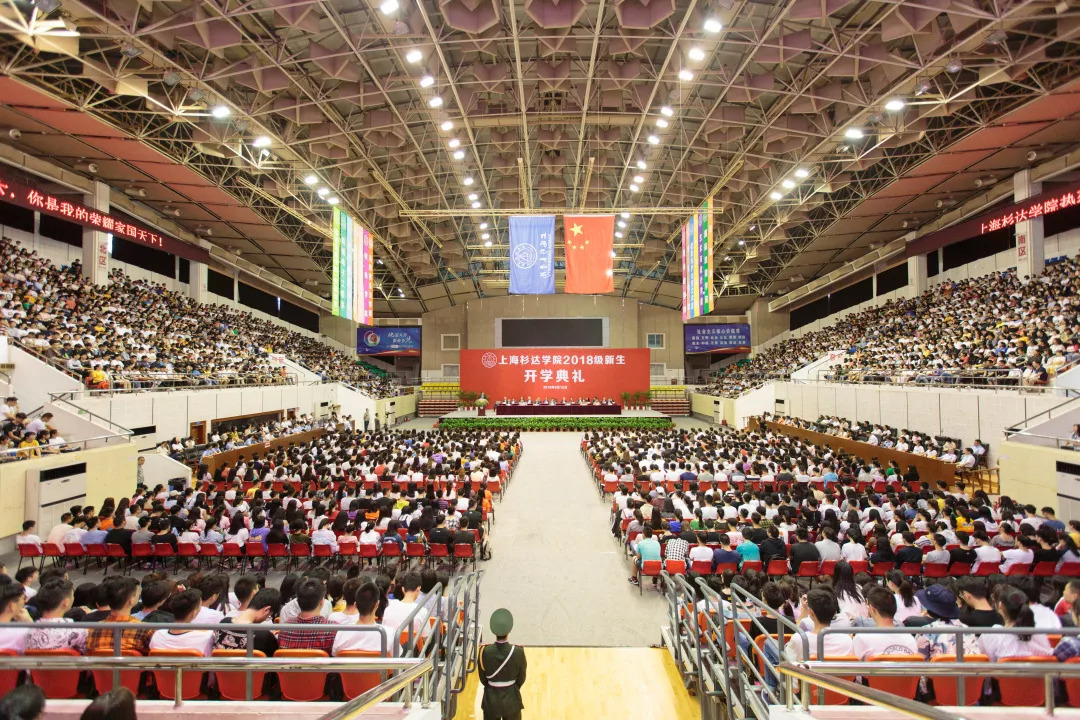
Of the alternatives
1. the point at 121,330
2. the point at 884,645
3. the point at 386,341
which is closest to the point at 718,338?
the point at 386,341

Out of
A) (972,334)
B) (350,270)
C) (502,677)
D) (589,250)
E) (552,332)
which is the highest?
(589,250)

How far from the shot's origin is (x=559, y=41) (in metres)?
11.8

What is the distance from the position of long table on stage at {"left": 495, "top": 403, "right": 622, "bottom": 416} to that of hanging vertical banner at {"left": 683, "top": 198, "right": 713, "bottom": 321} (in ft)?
35.5

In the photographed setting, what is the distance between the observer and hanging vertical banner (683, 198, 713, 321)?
1700 centimetres

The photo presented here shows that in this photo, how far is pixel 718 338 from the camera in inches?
1480

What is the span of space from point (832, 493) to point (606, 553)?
5270mm

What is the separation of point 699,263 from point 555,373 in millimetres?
16264

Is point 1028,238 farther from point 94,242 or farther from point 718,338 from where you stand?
point 94,242

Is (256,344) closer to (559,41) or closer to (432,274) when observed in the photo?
(432,274)

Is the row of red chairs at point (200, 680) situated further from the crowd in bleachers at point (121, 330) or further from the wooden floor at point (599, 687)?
the crowd in bleachers at point (121, 330)

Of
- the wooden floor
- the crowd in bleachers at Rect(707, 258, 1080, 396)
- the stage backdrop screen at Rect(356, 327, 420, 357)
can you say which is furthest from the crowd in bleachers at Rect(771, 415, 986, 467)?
the stage backdrop screen at Rect(356, 327, 420, 357)

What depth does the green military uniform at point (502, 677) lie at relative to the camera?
3.58 meters

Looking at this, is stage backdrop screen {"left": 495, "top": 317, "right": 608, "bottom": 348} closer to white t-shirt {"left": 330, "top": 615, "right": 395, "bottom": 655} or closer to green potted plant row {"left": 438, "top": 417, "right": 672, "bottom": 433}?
green potted plant row {"left": 438, "top": 417, "right": 672, "bottom": 433}

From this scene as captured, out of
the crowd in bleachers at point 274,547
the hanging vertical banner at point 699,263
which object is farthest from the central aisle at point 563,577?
the hanging vertical banner at point 699,263
